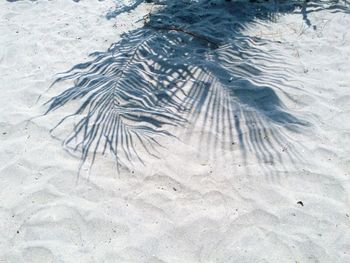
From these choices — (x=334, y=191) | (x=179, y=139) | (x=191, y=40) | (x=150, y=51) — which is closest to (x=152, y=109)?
(x=179, y=139)

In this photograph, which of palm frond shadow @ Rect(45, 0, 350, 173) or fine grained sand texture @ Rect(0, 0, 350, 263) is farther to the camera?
palm frond shadow @ Rect(45, 0, 350, 173)

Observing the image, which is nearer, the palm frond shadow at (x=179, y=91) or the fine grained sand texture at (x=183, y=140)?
the fine grained sand texture at (x=183, y=140)

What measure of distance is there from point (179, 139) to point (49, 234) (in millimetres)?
1146

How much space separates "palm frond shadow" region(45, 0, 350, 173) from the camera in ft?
9.82

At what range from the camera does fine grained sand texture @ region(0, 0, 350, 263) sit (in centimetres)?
236

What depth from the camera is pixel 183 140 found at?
3.00 meters

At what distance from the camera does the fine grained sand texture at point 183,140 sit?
7.75ft

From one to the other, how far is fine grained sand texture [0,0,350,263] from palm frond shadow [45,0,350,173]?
0.01 meters

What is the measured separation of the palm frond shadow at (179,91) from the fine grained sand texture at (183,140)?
0.5 inches

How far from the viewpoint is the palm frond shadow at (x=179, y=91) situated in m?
2.99

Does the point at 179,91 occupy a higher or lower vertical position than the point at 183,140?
higher

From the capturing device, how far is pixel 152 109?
10.7ft

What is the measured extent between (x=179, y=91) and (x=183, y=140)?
62 centimetres

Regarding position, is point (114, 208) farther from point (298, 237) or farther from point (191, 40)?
point (191, 40)
